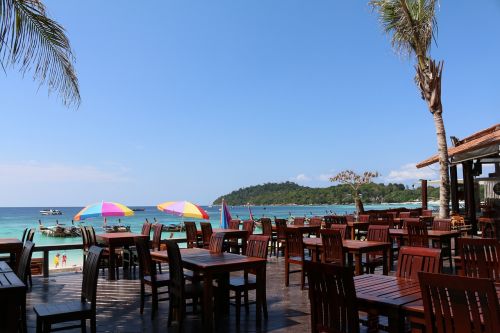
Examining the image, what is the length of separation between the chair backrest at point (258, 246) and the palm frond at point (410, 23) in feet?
31.2

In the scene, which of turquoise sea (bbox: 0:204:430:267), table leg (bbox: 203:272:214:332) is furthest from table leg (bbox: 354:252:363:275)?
turquoise sea (bbox: 0:204:430:267)

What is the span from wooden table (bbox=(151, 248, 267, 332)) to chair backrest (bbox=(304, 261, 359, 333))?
1732 mm

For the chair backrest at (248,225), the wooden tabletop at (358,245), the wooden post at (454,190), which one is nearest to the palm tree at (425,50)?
the wooden post at (454,190)

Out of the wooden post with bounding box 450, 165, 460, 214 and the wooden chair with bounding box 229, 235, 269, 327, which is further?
the wooden post with bounding box 450, 165, 460, 214

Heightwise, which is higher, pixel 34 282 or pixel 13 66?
pixel 13 66

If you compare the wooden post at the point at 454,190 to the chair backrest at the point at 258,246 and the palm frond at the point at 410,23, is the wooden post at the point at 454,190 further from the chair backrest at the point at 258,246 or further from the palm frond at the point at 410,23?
the chair backrest at the point at 258,246

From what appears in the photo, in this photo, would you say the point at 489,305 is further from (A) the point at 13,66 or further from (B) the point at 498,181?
(B) the point at 498,181

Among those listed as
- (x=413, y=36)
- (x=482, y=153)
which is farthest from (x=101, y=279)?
(x=413, y=36)

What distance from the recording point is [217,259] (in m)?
4.96

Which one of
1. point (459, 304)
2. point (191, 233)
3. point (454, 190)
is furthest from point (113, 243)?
point (454, 190)

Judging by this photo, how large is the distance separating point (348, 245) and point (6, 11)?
5.13 m

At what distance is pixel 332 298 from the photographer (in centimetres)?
277

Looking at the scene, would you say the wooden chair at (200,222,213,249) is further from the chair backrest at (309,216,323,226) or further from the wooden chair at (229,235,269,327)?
the wooden chair at (229,235,269,327)

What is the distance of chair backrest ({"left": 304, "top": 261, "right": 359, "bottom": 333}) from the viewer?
2.65 metres
